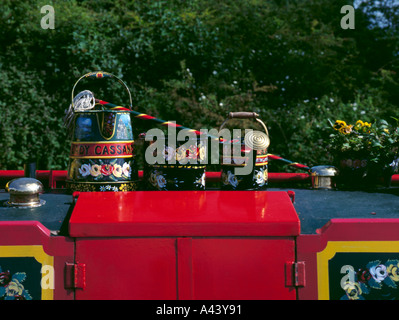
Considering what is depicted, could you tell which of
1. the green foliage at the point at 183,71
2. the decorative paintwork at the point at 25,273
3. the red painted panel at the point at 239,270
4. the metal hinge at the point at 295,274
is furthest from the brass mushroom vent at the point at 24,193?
the green foliage at the point at 183,71

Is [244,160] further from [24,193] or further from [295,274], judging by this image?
[24,193]

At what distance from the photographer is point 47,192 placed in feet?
8.86

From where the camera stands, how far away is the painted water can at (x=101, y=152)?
7.83 ft

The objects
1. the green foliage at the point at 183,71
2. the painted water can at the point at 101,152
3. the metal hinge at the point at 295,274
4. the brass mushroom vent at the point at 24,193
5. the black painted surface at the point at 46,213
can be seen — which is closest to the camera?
the metal hinge at the point at 295,274

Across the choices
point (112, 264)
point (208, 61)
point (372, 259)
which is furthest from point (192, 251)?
point (208, 61)

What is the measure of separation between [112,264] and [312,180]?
143 cm

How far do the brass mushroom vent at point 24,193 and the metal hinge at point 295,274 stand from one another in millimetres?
1248

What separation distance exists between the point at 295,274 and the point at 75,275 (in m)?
0.85

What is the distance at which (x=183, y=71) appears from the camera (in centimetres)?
686

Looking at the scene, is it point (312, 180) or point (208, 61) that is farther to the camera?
point (208, 61)

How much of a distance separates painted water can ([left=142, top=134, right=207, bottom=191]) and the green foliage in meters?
3.65

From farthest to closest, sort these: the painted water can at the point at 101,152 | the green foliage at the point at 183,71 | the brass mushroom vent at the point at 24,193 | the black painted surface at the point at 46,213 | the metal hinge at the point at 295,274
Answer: the green foliage at the point at 183,71, the painted water can at the point at 101,152, the brass mushroom vent at the point at 24,193, the black painted surface at the point at 46,213, the metal hinge at the point at 295,274

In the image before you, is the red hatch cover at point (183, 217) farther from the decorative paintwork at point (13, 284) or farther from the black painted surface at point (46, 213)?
the decorative paintwork at point (13, 284)
